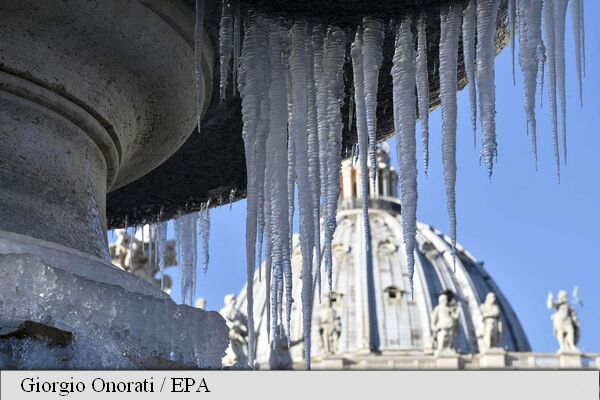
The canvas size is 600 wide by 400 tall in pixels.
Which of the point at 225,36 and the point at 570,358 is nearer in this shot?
the point at 225,36

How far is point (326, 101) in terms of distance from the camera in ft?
16.4

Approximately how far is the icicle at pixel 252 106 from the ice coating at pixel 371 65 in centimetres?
38

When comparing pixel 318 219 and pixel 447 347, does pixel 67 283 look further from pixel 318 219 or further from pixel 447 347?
pixel 447 347

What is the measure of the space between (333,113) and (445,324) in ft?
199

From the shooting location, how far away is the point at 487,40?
4824 mm

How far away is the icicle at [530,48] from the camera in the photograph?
489 cm

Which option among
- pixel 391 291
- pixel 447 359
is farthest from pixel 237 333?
pixel 391 291

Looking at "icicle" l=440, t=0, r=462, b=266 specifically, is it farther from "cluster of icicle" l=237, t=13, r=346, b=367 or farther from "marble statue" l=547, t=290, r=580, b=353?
"marble statue" l=547, t=290, r=580, b=353

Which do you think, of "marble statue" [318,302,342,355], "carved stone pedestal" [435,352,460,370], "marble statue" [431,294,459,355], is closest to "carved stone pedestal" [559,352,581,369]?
"carved stone pedestal" [435,352,460,370]

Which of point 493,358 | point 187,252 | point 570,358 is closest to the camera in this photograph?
point 187,252

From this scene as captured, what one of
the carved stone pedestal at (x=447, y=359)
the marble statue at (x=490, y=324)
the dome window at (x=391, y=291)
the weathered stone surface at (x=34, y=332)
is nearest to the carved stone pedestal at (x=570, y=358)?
the marble statue at (x=490, y=324)

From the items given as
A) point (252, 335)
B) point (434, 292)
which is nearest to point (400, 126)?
point (252, 335)

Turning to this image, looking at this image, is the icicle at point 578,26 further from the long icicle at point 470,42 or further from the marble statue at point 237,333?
the marble statue at point 237,333

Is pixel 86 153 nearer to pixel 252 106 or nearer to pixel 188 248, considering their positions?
pixel 252 106
